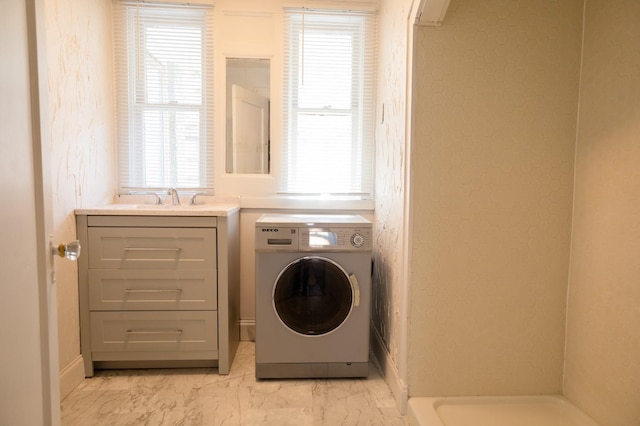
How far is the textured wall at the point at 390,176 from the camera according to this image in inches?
71.7

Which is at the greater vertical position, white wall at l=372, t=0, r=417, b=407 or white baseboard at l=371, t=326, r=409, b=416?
white wall at l=372, t=0, r=417, b=407

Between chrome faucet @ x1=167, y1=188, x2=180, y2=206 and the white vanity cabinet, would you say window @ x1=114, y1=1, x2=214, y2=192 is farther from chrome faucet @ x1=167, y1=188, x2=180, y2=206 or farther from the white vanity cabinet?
the white vanity cabinet

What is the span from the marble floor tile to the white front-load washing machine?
0.40 ft

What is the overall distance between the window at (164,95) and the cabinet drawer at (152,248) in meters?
0.67

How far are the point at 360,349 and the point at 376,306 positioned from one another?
1.40 ft

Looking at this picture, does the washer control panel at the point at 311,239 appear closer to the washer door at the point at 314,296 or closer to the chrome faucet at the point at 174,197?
the washer door at the point at 314,296

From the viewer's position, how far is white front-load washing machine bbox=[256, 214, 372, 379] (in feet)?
6.41

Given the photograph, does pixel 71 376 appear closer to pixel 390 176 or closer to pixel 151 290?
pixel 151 290

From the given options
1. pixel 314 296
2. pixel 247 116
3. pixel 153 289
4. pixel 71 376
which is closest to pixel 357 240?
pixel 314 296

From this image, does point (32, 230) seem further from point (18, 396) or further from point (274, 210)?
point (274, 210)

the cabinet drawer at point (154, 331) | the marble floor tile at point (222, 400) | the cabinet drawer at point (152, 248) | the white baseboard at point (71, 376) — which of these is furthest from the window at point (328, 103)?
the white baseboard at point (71, 376)

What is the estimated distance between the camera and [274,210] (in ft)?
8.49

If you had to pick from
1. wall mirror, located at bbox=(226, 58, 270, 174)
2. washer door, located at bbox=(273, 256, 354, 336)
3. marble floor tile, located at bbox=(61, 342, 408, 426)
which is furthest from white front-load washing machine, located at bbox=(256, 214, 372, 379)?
wall mirror, located at bbox=(226, 58, 270, 174)

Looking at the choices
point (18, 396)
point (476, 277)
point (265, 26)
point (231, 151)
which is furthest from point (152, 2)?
point (476, 277)
